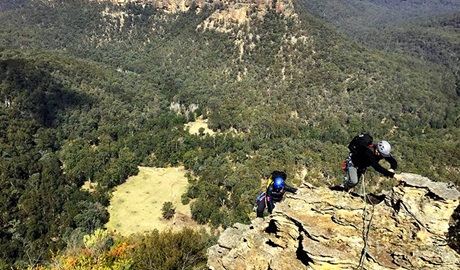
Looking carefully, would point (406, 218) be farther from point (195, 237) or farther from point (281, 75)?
point (281, 75)

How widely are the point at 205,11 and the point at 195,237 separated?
144790mm

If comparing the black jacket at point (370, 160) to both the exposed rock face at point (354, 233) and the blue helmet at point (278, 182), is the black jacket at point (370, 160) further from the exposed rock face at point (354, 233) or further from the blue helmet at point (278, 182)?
the blue helmet at point (278, 182)

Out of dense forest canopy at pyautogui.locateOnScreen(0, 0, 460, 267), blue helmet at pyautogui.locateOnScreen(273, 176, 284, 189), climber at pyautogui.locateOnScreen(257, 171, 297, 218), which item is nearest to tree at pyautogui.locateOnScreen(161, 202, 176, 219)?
dense forest canopy at pyautogui.locateOnScreen(0, 0, 460, 267)

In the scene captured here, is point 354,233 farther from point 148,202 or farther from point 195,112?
point 195,112

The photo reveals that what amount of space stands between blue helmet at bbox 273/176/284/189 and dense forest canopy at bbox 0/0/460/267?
33.6 meters

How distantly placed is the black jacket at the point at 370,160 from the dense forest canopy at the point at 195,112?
38120 millimetres

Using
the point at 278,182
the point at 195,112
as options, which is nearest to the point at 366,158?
the point at 278,182

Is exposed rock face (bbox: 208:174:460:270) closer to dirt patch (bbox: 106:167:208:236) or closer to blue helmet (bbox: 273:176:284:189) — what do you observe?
blue helmet (bbox: 273:176:284:189)

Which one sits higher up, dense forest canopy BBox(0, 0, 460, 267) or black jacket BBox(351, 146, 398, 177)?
black jacket BBox(351, 146, 398, 177)

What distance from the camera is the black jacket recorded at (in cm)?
1307

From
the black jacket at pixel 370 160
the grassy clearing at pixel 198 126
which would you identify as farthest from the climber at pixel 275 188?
the grassy clearing at pixel 198 126

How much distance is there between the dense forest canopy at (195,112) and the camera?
59.3 metres

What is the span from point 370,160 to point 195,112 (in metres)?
95.3

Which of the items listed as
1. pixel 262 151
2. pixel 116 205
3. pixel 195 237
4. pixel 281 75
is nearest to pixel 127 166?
pixel 116 205
